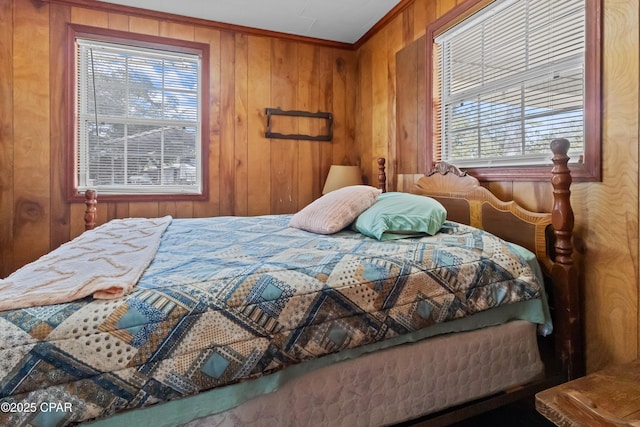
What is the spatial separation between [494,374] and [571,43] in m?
1.46

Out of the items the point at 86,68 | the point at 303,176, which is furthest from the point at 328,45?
the point at 86,68

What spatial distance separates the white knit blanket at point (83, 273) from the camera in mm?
861

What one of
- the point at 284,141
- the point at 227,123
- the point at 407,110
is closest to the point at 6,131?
the point at 227,123

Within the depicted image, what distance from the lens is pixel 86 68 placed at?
2760 mm

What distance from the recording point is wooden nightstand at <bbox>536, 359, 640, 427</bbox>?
814 mm

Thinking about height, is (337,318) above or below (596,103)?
below

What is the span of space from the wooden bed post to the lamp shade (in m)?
1.88

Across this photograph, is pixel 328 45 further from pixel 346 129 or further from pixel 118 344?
pixel 118 344

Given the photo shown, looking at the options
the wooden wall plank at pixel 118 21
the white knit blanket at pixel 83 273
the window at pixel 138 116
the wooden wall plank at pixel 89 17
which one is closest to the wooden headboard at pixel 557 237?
the white knit blanket at pixel 83 273

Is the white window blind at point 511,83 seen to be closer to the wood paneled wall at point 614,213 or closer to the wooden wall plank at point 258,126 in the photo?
the wood paneled wall at point 614,213

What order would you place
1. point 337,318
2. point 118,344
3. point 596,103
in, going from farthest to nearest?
point 596,103 < point 337,318 < point 118,344

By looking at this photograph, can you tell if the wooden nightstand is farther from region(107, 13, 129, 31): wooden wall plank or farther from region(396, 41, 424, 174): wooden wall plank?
region(107, 13, 129, 31): wooden wall plank

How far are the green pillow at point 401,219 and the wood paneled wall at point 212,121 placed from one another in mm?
1614

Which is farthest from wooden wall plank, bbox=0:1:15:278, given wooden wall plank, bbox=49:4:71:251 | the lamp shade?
the lamp shade
